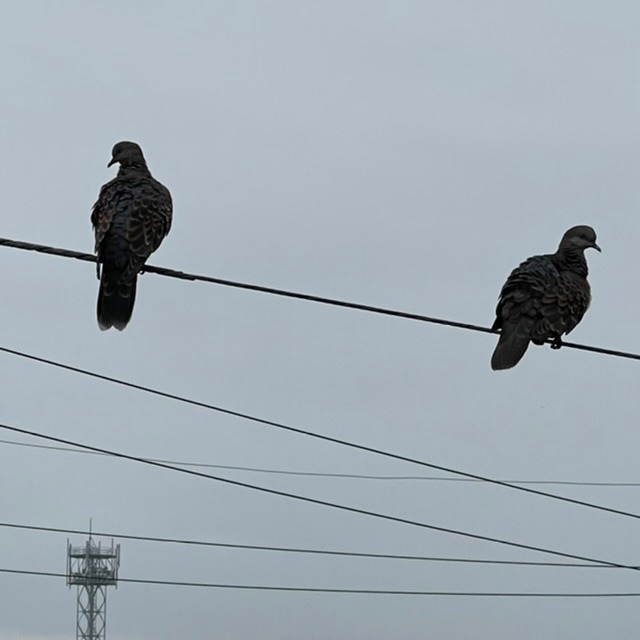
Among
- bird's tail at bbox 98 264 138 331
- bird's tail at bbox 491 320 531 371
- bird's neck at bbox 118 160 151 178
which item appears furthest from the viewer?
bird's neck at bbox 118 160 151 178

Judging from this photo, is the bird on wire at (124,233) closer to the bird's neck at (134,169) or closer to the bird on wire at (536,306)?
the bird's neck at (134,169)

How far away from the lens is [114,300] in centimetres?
1595

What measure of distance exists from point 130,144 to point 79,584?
55.4 metres

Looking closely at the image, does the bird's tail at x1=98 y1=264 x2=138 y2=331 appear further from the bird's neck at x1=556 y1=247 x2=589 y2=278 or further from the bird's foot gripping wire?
the bird's neck at x1=556 y1=247 x2=589 y2=278

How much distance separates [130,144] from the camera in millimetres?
18281

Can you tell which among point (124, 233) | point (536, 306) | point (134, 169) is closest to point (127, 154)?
point (134, 169)

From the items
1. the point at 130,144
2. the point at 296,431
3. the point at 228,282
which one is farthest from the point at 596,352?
the point at 130,144

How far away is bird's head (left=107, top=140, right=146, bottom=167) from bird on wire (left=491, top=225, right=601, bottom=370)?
3.84 m

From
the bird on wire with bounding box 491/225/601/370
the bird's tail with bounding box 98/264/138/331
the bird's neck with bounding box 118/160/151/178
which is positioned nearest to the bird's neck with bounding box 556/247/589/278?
the bird on wire with bounding box 491/225/601/370

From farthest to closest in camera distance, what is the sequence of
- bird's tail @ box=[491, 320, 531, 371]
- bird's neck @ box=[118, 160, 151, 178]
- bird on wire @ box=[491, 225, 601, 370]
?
1. bird's neck @ box=[118, 160, 151, 178]
2. bird on wire @ box=[491, 225, 601, 370]
3. bird's tail @ box=[491, 320, 531, 371]

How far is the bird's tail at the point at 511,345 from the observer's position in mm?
16062

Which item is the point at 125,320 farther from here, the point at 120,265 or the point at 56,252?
the point at 56,252

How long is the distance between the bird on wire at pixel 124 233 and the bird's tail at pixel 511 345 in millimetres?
3132

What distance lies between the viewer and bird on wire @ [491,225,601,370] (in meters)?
16.3
